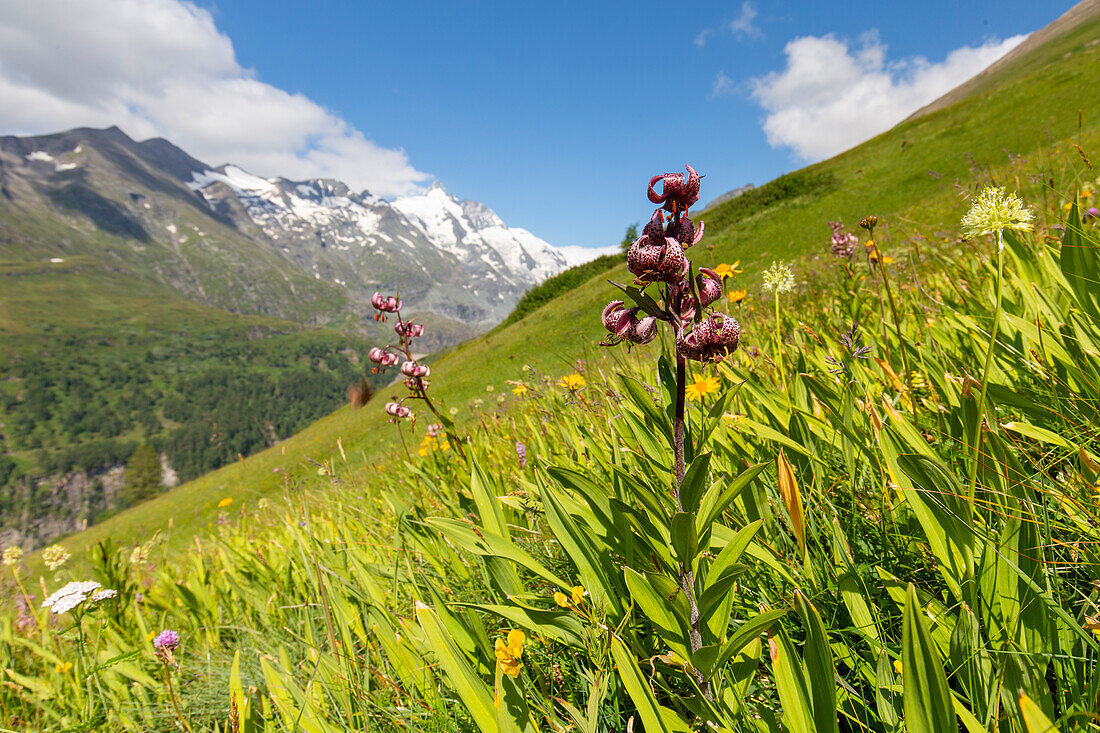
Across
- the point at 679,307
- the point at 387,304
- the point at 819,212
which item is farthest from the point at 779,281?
the point at 819,212

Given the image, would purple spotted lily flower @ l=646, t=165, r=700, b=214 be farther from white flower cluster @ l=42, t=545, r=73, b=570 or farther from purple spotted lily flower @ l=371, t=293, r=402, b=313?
white flower cluster @ l=42, t=545, r=73, b=570

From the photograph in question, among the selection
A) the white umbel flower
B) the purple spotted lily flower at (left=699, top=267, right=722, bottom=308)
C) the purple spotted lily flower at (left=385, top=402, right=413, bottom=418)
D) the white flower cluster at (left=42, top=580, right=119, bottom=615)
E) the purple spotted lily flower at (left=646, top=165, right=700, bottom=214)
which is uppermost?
the white umbel flower

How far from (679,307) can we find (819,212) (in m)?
24.0

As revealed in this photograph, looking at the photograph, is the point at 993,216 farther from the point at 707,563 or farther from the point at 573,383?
the point at 573,383

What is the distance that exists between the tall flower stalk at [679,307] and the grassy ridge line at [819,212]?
45.2 ft

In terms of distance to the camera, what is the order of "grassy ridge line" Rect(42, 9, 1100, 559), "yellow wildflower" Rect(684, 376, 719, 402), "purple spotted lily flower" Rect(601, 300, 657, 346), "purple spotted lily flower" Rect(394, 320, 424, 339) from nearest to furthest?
1. "purple spotted lily flower" Rect(601, 300, 657, 346)
2. "yellow wildflower" Rect(684, 376, 719, 402)
3. "purple spotted lily flower" Rect(394, 320, 424, 339)
4. "grassy ridge line" Rect(42, 9, 1100, 559)

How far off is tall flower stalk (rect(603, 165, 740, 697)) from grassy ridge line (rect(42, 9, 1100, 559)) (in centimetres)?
1377

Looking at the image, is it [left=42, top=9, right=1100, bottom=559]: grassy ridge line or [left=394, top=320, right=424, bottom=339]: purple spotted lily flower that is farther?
[left=42, top=9, right=1100, bottom=559]: grassy ridge line

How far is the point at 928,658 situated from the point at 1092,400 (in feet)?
5.03

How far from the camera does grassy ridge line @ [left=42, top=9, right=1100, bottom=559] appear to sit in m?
18.5

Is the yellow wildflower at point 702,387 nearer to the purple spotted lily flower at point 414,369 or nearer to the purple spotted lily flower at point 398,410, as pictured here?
the purple spotted lily flower at point 414,369

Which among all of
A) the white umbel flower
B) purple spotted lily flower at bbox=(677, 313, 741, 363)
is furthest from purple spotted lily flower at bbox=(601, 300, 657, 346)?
the white umbel flower

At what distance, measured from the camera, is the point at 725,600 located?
4.13 feet

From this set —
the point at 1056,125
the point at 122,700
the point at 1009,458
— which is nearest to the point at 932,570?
the point at 1009,458
